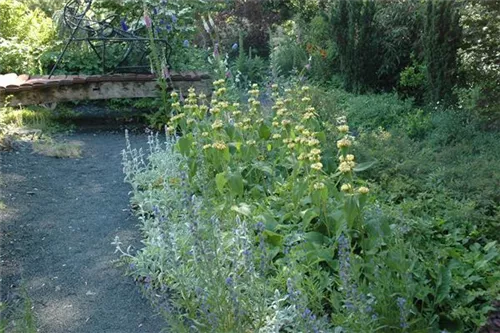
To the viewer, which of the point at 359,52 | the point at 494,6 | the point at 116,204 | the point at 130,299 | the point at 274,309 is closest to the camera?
the point at 274,309

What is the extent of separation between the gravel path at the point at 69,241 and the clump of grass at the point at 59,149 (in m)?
0.12

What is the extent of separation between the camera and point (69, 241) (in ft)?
12.8

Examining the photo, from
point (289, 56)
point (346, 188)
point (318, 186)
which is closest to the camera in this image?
point (346, 188)

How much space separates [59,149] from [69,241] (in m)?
2.21

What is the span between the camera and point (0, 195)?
4.53 metres

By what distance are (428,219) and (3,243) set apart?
270 centimetres

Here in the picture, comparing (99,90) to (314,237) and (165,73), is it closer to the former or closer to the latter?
(165,73)

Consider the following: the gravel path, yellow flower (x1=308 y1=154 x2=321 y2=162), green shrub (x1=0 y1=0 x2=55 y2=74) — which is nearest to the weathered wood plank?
green shrub (x1=0 y1=0 x2=55 y2=74)

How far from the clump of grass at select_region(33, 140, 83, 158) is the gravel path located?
121mm

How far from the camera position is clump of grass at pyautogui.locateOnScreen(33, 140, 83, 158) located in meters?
5.80

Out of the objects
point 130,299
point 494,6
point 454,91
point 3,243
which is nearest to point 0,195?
point 3,243

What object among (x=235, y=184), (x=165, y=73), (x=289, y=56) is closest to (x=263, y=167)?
(x=235, y=184)

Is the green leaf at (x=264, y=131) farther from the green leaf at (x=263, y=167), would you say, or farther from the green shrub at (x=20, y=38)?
the green shrub at (x=20, y=38)

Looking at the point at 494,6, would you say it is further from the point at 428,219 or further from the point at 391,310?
the point at 391,310
